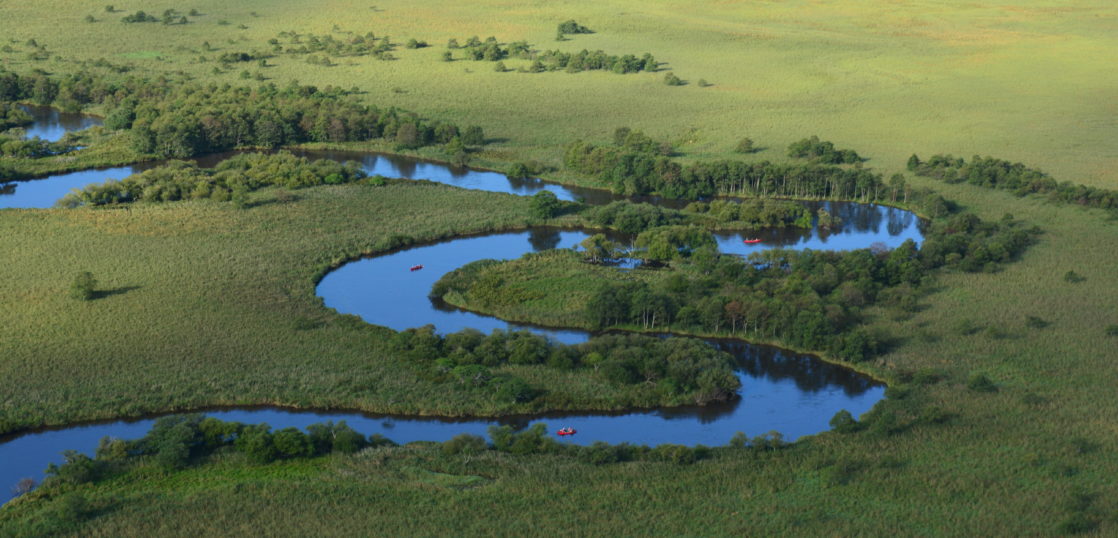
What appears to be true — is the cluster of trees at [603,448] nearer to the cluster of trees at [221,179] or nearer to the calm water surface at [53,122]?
the cluster of trees at [221,179]

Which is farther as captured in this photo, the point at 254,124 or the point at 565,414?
the point at 254,124

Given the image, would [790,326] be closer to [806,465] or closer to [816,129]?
[806,465]

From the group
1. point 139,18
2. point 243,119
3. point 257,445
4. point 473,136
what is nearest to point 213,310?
point 257,445

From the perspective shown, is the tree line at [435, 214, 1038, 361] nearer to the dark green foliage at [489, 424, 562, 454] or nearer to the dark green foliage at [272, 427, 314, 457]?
the dark green foliage at [489, 424, 562, 454]

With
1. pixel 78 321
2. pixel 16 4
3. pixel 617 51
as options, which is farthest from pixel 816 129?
pixel 16 4

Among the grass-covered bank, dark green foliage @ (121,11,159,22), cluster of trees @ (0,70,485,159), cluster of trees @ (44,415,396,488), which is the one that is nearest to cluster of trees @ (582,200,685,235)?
the grass-covered bank

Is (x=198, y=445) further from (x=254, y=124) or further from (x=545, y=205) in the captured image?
(x=254, y=124)
